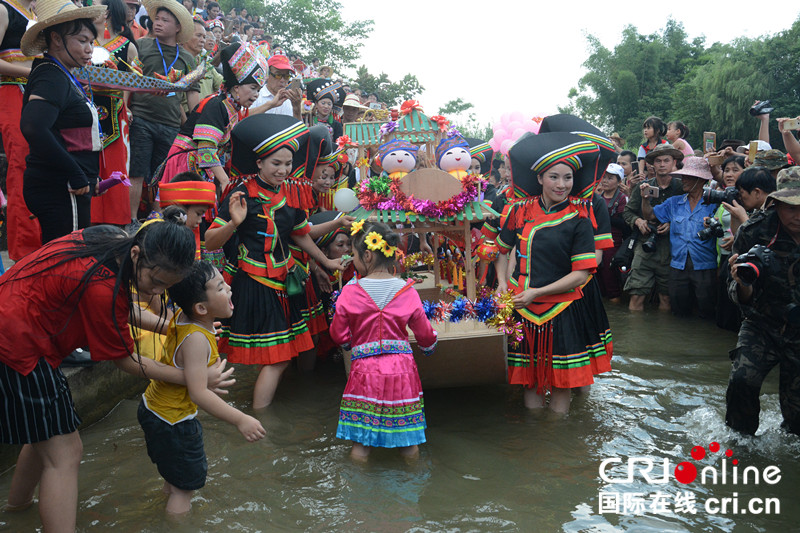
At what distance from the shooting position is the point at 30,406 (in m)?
2.77

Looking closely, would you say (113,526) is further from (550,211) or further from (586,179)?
(586,179)

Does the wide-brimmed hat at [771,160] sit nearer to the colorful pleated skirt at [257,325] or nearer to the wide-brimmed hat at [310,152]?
the wide-brimmed hat at [310,152]

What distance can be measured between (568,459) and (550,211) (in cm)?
174

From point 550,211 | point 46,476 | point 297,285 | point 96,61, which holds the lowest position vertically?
point 46,476

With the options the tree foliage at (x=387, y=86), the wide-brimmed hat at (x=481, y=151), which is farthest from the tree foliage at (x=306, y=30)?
the wide-brimmed hat at (x=481, y=151)

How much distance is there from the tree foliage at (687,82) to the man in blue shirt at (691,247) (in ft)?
58.2

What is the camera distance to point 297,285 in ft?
16.3

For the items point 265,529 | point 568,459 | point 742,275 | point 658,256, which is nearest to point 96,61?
point 265,529

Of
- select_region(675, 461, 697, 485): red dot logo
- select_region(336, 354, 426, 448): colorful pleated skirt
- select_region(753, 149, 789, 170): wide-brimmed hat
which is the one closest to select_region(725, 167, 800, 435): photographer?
select_region(675, 461, 697, 485): red dot logo

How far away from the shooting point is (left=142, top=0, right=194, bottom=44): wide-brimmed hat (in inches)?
245

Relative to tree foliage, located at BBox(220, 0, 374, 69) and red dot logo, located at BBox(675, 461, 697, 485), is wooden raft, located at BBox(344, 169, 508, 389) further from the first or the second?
tree foliage, located at BBox(220, 0, 374, 69)

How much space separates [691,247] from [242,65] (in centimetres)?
546

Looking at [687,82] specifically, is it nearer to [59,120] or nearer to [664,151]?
[664,151]

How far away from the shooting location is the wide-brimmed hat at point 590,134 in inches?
183
